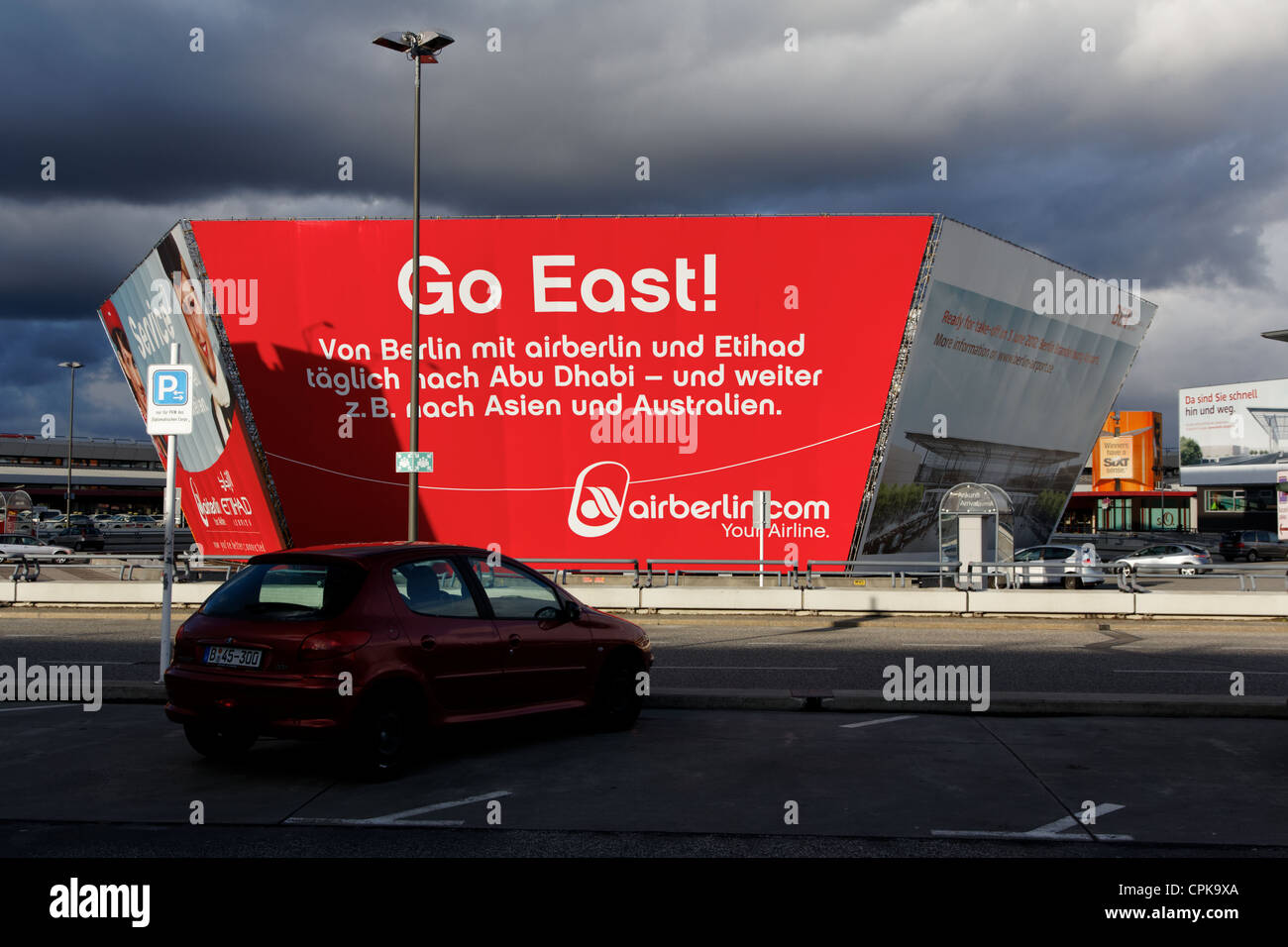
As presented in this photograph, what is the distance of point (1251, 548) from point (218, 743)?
5638cm

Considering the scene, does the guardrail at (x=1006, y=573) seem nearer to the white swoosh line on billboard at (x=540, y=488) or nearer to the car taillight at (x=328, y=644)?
the white swoosh line on billboard at (x=540, y=488)

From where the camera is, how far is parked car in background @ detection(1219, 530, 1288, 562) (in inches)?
2105

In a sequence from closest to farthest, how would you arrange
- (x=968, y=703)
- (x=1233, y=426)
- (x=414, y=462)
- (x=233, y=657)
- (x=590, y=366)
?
(x=233, y=657), (x=968, y=703), (x=414, y=462), (x=590, y=366), (x=1233, y=426)

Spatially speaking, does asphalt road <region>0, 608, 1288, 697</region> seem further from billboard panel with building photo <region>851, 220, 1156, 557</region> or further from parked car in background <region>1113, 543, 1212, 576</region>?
parked car in background <region>1113, 543, 1212, 576</region>

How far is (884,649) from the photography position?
15.9m

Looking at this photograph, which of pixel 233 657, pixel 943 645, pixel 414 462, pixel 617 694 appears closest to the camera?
pixel 233 657

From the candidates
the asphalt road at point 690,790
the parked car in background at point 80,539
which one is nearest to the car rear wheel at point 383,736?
the asphalt road at point 690,790

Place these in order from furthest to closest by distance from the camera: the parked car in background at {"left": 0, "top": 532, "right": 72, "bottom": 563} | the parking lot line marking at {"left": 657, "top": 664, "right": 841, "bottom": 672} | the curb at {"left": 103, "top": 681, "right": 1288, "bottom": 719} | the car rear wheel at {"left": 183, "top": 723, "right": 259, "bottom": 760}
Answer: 1. the parked car in background at {"left": 0, "top": 532, "right": 72, "bottom": 563}
2. the parking lot line marking at {"left": 657, "top": 664, "right": 841, "bottom": 672}
3. the curb at {"left": 103, "top": 681, "right": 1288, "bottom": 719}
4. the car rear wheel at {"left": 183, "top": 723, "right": 259, "bottom": 760}

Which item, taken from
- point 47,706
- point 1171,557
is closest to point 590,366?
point 47,706

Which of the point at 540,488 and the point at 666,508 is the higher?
the point at 540,488

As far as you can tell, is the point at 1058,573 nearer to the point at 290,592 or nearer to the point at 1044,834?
the point at 1044,834

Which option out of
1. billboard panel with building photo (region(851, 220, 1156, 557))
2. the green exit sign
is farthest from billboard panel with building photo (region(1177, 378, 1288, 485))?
the green exit sign

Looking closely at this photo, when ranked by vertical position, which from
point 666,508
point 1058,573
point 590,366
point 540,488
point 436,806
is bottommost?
point 1058,573

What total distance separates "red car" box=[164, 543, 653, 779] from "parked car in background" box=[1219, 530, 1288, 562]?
53975mm
